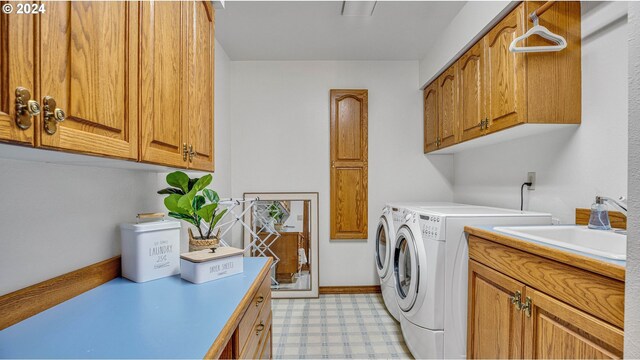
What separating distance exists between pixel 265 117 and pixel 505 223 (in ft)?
7.78

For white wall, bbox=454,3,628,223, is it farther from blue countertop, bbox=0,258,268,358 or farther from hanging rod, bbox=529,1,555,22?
blue countertop, bbox=0,258,268,358

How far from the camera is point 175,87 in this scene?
1088 millimetres

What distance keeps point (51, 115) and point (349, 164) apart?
8.52 feet

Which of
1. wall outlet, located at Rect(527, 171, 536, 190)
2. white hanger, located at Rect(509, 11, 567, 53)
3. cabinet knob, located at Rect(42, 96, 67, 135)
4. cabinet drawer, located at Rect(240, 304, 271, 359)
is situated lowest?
cabinet drawer, located at Rect(240, 304, 271, 359)

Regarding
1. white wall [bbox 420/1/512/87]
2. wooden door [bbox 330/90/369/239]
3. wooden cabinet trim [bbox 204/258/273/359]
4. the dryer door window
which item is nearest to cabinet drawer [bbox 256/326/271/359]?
wooden cabinet trim [bbox 204/258/273/359]

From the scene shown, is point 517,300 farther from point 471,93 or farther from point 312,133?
point 312,133

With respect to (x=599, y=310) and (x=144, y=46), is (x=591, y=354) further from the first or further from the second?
(x=144, y=46)

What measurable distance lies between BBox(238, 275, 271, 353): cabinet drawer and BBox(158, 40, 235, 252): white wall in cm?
137

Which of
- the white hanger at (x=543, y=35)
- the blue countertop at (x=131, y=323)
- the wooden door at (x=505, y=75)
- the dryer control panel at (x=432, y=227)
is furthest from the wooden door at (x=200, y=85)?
the wooden door at (x=505, y=75)

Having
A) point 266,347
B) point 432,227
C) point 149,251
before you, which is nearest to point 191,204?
point 149,251

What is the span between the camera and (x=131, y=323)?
2.57 ft

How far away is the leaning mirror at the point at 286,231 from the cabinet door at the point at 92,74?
7.19 feet

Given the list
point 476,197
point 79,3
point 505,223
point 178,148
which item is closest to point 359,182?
point 476,197

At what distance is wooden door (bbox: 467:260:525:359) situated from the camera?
4.11ft
